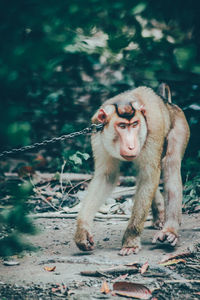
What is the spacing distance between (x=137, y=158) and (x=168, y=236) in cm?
90

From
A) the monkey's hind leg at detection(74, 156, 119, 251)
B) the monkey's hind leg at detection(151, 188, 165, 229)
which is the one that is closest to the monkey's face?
the monkey's hind leg at detection(74, 156, 119, 251)

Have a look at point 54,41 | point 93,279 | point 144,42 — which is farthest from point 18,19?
point 93,279

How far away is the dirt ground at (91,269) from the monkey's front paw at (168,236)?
0.09 m

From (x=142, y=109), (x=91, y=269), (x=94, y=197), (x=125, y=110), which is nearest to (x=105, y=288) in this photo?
(x=91, y=269)

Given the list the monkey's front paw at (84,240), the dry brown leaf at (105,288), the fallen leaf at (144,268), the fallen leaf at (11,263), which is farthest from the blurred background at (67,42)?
the monkey's front paw at (84,240)

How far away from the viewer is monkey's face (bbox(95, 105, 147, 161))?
179 inches

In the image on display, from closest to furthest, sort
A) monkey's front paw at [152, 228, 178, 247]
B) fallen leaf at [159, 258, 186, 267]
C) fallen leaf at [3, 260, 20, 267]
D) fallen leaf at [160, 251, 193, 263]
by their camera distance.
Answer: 1. fallen leaf at [159, 258, 186, 267]
2. fallen leaf at [160, 251, 193, 263]
3. fallen leaf at [3, 260, 20, 267]
4. monkey's front paw at [152, 228, 178, 247]

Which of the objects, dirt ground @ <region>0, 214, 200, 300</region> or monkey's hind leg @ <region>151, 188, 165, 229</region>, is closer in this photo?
dirt ground @ <region>0, 214, 200, 300</region>

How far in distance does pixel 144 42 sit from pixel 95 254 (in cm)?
275

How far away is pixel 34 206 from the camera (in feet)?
23.1

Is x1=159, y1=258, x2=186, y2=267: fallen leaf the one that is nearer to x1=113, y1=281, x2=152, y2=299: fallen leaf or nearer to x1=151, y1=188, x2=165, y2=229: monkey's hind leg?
x1=113, y1=281, x2=152, y2=299: fallen leaf

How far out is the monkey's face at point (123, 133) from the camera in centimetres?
454

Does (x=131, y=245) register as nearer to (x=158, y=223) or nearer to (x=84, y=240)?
(x=84, y=240)

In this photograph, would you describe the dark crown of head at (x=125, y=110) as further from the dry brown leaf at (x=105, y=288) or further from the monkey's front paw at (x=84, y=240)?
the dry brown leaf at (x=105, y=288)
